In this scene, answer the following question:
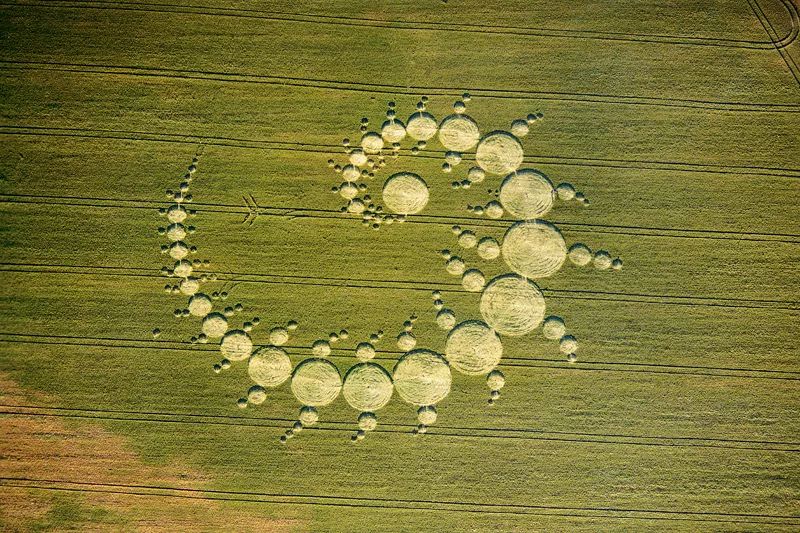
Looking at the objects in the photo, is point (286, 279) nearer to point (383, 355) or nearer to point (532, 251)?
point (383, 355)

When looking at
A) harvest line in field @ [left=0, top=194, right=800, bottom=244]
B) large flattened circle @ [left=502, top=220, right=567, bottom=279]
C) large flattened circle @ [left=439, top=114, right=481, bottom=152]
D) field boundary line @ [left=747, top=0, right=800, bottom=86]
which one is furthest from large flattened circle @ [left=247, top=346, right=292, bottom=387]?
field boundary line @ [left=747, top=0, right=800, bottom=86]

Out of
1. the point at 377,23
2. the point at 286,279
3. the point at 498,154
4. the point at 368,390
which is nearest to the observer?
the point at 368,390

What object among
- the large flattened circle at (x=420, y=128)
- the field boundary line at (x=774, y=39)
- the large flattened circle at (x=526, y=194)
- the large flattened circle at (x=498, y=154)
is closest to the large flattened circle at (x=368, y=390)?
the large flattened circle at (x=526, y=194)

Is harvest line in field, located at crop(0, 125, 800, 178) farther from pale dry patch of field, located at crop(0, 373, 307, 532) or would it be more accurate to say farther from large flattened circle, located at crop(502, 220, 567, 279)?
pale dry patch of field, located at crop(0, 373, 307, 532)

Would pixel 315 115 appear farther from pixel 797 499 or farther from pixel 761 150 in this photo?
pixel 797 499

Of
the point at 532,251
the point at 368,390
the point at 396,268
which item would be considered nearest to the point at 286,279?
the point at 396,268

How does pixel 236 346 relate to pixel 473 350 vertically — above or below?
below
